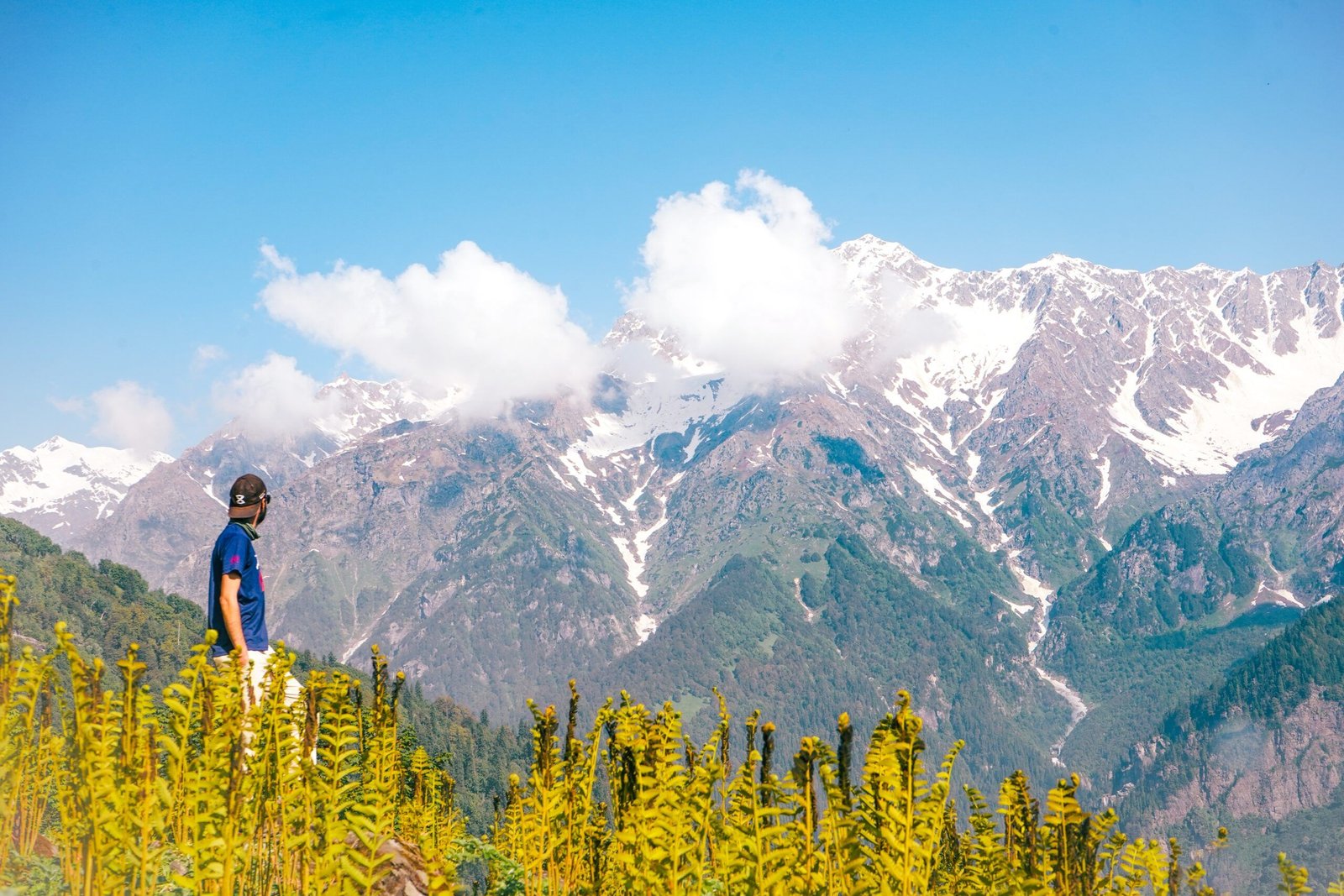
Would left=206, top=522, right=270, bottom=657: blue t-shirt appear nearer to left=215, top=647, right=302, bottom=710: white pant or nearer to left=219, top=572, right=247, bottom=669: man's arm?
left=219, top=572, right=247, bottom=669: man's arm

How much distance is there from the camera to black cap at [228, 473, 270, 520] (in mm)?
10898

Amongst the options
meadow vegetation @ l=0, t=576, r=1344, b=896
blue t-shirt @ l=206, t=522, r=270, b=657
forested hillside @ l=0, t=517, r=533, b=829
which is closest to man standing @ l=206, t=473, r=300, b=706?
blue t-shirt @ l=206, t=522, r=270, b=657

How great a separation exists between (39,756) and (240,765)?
260 centimetres

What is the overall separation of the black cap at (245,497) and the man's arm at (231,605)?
2.60 feet

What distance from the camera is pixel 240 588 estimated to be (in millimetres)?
10727

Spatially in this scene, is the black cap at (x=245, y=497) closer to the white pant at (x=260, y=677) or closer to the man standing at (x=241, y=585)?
the man standing at (x=241, y=585)

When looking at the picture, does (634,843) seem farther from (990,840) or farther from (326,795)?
(990,840)

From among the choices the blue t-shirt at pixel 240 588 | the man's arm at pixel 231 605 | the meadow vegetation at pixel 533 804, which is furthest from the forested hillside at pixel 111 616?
the meadow vegetation at pixel 533 804

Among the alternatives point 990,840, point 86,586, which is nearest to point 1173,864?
point 990,840

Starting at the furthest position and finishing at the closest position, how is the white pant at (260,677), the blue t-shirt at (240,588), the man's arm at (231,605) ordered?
the blue t-shirt at (240,588) → the man's arm at (231,605) → the white pant at (260,677)

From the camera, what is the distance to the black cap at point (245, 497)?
10.9 m

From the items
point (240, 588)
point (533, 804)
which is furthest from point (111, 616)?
point (533, 804)

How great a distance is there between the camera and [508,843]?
12.8 meters

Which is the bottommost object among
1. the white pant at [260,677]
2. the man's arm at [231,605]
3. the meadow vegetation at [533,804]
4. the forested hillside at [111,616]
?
the meadow vegetation at [533,804]
